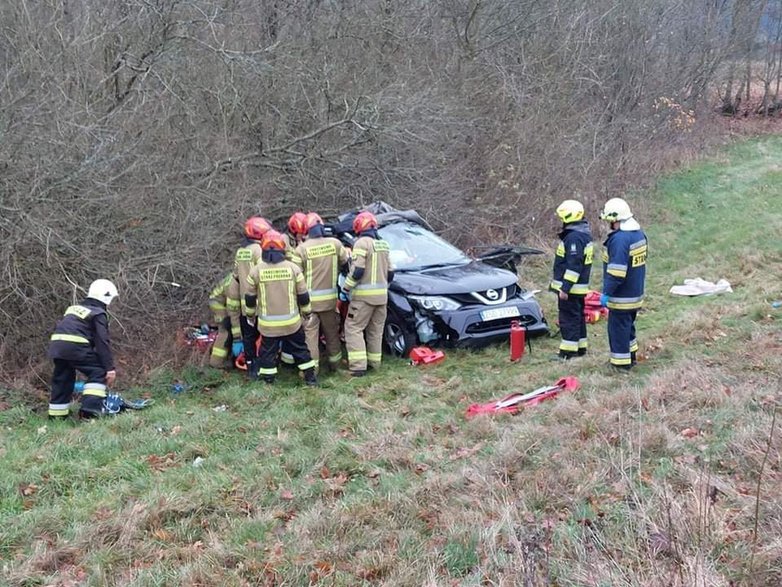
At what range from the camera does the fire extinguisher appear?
8.08 m

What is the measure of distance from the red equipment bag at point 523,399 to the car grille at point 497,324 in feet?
4.83

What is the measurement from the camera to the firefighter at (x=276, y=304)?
25.3 ft

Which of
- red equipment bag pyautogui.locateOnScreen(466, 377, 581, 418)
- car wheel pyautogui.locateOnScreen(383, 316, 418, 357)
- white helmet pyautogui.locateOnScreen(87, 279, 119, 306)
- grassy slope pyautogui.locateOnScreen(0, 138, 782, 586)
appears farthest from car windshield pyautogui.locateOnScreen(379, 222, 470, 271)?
white helmet pyautogui.locateOnScreen(87, 279, 119, 306)

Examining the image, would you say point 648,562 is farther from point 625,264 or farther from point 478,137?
point 478,137

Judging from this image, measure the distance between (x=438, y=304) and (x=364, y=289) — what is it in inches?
34.2

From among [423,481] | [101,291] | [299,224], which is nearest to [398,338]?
[299,224]

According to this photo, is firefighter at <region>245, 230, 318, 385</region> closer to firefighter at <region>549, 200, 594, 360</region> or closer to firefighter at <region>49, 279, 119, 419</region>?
firefighter at <region>49, 279, 119, 419</region>

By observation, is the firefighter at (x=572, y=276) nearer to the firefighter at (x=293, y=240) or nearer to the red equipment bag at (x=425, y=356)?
the red equipment bag at (x=425, y=356)

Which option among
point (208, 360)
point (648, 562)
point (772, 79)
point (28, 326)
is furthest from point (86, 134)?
point (772, 79)

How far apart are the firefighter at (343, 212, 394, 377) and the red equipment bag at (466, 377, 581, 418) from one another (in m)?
1.88

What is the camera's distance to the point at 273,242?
7.70 meters

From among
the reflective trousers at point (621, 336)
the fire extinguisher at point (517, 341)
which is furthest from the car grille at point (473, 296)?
the reflective trousers at point (621, 336)

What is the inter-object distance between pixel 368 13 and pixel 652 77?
10.5 metres

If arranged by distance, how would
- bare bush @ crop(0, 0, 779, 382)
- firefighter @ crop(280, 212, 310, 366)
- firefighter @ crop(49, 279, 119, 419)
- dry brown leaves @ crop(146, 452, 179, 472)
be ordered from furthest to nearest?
bare bush @ crop(0, 0, 779, 382)
firefighter @ crop(280, 212, 310, 366)
firefighter @ crop(49, 279, 119, 419)
dry brown leaves @ crop(146, 452, 179, 472)
